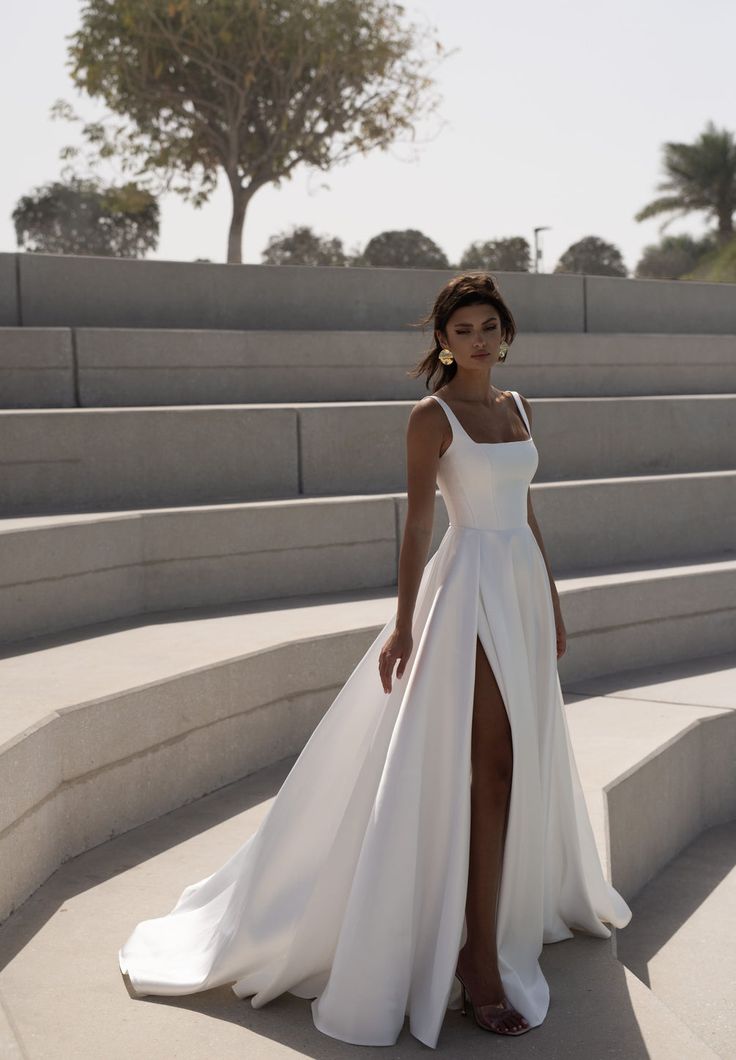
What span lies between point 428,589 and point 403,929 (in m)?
0.82

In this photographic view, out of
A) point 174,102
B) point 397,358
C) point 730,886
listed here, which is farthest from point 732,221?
point 730,886

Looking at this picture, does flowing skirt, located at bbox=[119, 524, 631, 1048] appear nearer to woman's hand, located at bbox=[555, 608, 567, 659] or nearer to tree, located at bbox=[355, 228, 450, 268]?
woman's hand, located at bbox=[555, 608, 567, 659]

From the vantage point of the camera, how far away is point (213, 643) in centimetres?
480

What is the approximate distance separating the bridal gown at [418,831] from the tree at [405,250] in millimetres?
17560

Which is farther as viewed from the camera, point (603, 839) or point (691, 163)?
point (691, 163)

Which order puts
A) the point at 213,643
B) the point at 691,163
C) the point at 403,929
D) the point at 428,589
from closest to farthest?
the point at 403,929 < the point at 428,589 < the point at 213,643 < the point at 691,163

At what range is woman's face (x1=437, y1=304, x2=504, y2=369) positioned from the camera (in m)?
3.04

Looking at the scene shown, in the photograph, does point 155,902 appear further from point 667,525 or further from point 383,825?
point 667,525

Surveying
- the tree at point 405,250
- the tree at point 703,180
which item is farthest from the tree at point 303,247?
the tree at point 703,180

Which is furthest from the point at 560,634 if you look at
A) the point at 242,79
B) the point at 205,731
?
the point at 242,79

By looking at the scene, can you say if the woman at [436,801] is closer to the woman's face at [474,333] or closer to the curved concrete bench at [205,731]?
the woman's face at [474,333]

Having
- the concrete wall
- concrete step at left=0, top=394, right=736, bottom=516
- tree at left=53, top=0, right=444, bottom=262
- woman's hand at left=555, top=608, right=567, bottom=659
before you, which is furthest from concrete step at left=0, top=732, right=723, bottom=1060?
tree at left=53, top=0, right=444, bottom=262

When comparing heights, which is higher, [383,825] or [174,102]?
[174,102]

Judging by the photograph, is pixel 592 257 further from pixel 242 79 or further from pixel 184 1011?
pixel 184 1011
